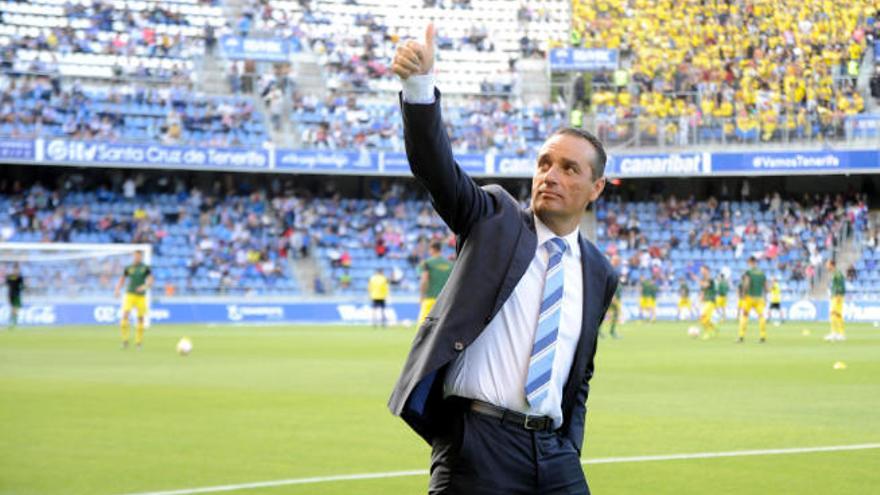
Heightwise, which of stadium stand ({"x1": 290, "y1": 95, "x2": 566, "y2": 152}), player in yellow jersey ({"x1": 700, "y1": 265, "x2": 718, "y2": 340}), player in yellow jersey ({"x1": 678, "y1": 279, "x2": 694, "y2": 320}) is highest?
stadium stand ({"x1": 290, "y1": 95, "x2": 566, "y2": 152})

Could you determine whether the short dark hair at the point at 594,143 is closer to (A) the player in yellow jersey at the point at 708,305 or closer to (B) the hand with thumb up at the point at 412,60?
(B) the hand with thumb up at the point at 412,60

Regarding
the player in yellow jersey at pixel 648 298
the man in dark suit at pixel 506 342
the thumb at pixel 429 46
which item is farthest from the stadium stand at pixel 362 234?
the thumb at pixel 429 46

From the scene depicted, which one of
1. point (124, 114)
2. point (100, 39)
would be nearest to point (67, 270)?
point (124, 114)

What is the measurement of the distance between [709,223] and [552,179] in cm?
5580

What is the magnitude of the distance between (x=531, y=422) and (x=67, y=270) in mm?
42472

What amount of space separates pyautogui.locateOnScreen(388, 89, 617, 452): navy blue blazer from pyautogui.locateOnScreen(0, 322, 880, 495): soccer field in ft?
17.9

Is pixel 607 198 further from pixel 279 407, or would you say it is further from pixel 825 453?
pixel 825 453

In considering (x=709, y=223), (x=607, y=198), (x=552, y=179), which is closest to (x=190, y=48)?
(x=607, y=198)

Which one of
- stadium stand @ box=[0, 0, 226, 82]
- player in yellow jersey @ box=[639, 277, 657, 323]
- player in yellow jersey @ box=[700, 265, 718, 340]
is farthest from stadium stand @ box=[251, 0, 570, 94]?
player in yellow jersey @ box=[700, 265, 718, 340]

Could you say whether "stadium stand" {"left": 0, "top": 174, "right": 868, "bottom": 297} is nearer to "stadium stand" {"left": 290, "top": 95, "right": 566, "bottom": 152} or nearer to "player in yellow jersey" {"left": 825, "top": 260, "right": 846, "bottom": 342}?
"stadium stand" {"left": 290, "top": 95, "right": 566, "bottom": 152}

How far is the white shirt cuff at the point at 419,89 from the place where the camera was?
4746 mm

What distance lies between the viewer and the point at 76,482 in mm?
11078

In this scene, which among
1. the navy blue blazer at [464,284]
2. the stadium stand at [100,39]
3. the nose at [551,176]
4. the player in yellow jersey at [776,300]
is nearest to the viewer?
the navy blue blazer at [464,284]

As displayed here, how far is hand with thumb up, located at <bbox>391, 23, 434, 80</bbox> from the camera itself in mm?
4715
